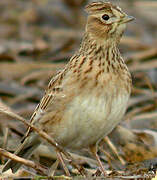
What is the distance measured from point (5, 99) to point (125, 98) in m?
2.94

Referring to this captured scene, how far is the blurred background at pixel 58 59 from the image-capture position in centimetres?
669

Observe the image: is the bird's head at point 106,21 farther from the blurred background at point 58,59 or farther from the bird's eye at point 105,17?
the blurred background at point 58,59

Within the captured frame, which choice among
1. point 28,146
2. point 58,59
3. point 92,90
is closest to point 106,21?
point 92,90

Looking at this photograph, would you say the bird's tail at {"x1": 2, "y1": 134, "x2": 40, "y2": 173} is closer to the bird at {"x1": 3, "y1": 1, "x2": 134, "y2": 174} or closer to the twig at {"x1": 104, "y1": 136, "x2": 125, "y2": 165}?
the bird at {"x1": 3, "y1": 1, "x2": 134, "y2": 174}

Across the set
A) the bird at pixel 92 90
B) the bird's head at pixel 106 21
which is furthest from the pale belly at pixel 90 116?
the bird's head at pixel 106 21

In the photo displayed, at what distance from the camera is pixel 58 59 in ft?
30.5

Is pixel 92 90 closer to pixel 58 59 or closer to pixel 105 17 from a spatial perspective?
pixel 105 17

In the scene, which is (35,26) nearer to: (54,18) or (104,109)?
(54,18)

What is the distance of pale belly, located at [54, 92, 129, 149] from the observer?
540 cm

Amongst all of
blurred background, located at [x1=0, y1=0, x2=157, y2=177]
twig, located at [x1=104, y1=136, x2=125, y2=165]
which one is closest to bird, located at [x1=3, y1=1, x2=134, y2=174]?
blurred background, located at [x1=0, y1=0, x2=157, y2=177]

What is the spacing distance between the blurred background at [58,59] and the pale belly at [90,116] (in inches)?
22.2

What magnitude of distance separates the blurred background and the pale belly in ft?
1.85

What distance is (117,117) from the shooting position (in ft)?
18.1

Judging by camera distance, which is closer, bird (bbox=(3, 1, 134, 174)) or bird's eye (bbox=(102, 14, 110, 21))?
bird (bbox=(3, 1, 134, 174))
